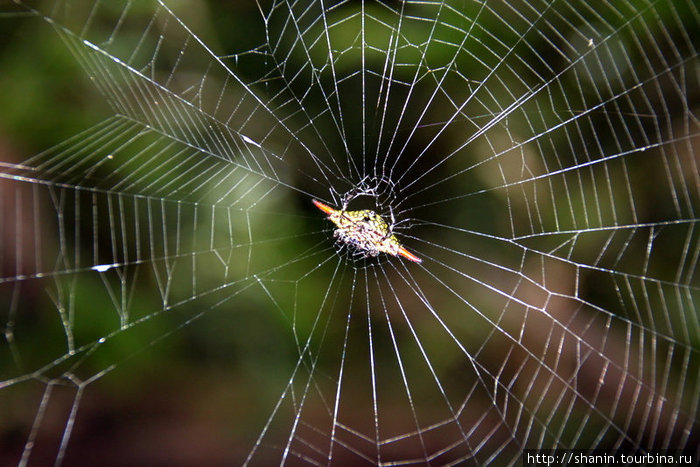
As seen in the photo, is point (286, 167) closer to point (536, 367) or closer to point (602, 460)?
point (536, 367)

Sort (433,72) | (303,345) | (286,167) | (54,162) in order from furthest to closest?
(303,345), (286,167), (433,72), (54,162)

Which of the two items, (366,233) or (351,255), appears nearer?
(366,233)

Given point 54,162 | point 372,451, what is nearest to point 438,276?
point 372,451

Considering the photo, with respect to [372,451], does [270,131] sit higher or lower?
higher
